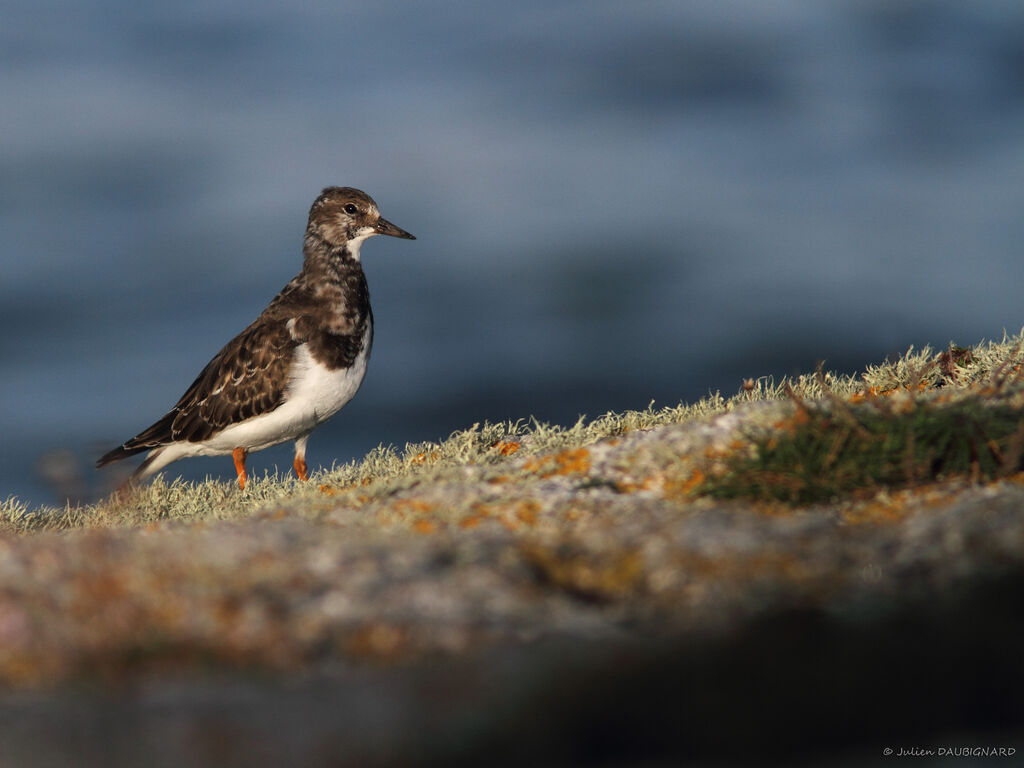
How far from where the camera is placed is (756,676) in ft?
13.5

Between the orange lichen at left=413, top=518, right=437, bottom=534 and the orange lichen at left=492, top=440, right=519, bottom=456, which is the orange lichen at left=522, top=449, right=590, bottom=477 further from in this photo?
the orange lichen at left=492, top=440, right=519, bottom=456

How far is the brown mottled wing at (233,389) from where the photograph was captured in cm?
1089

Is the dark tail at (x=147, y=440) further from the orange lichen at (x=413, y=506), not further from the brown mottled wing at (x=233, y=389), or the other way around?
the orange lichen at (x=413, y=506)

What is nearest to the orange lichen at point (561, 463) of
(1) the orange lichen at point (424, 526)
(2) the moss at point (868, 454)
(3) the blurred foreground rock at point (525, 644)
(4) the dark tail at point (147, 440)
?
(2) the moss at point (868, 454)

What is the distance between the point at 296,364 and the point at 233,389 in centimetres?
89

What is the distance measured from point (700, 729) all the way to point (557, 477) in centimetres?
407

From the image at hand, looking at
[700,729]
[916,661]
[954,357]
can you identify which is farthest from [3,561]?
[954,357]

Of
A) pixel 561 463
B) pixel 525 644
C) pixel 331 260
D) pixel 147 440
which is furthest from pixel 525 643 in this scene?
pixel 147 440

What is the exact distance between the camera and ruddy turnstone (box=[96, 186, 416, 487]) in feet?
35.5

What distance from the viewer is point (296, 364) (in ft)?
35.4

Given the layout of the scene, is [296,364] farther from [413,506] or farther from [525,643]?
[525,643]

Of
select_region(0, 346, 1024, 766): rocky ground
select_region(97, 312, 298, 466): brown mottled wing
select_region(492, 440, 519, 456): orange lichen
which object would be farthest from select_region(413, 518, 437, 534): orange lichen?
select_region(97, 312, 298, 466): brown mottled wing

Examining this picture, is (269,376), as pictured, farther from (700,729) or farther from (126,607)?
(700,729)

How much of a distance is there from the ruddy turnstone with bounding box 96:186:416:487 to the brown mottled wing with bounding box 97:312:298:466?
0.01 m
